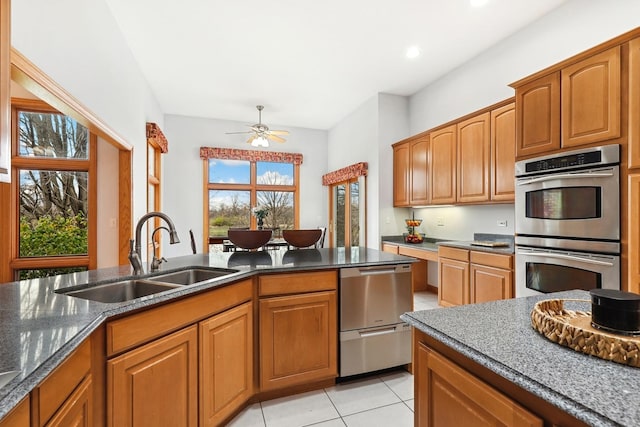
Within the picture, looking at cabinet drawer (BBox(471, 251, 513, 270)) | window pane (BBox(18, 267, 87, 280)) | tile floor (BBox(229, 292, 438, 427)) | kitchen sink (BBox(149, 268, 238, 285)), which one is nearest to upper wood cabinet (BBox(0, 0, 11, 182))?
kitchen sink (BBox(149, 268, 238, 285))

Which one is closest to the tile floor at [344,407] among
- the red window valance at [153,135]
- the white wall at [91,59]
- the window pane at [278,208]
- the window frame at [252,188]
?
the white wall at [91,59]

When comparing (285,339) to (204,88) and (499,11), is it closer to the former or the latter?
(499,11)

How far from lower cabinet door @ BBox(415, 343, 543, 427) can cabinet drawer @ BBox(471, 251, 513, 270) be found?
229 cm

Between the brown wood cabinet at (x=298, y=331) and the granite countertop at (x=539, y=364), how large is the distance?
1.08 metres

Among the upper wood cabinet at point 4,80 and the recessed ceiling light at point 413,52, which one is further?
the recessed ceiling light at point 413,52

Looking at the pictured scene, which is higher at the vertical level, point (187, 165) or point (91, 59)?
point (91, 59)

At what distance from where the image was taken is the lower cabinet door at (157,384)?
1201 mm

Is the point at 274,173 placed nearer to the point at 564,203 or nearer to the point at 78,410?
the point at 564,203

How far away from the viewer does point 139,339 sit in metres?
1.27

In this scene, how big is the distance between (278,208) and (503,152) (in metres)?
4.70

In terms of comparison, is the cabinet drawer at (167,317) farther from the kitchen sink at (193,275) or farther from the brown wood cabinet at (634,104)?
the brown wood cabinet at (634,104)

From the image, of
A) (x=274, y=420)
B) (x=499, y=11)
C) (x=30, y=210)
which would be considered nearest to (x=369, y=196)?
(x=499, y=11)

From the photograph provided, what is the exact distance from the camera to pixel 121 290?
168cm

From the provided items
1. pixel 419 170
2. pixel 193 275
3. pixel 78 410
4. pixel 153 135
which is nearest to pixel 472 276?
pixel 419 170
